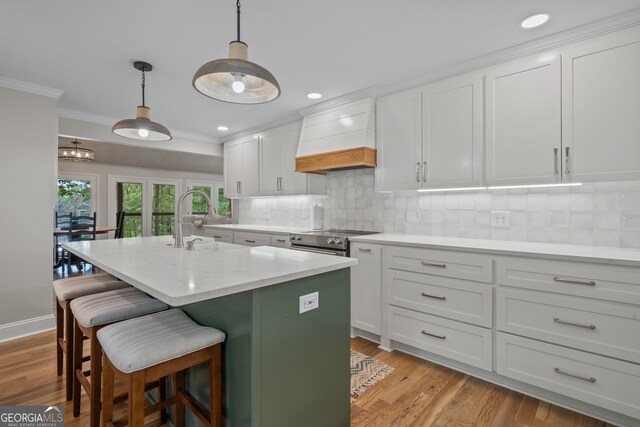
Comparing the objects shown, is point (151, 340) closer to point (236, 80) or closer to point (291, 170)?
point (236, 80)

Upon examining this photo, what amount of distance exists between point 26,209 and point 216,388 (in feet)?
10.1

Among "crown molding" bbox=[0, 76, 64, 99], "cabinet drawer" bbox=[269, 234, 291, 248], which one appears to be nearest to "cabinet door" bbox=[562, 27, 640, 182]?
"cabinet drawer" bbox=[269, 234, 291, 248]

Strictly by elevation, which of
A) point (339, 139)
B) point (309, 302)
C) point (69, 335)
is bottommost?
point (69, 335)

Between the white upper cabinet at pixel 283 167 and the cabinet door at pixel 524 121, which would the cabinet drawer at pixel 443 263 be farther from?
the white upper cabinet at pixel 283 167

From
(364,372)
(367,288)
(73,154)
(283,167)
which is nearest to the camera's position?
(364,372)

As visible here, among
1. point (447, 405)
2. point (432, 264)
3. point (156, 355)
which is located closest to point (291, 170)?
point (432, 264)

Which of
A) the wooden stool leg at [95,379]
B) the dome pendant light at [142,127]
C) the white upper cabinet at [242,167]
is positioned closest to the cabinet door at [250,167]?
the white upper cabinet at [242,167]

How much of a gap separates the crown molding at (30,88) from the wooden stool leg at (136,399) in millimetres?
3305

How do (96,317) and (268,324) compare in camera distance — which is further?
(96,317)

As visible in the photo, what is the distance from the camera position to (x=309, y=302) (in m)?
1.43

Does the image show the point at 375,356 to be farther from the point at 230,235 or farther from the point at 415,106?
the point at 230,235

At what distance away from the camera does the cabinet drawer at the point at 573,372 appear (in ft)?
5.58

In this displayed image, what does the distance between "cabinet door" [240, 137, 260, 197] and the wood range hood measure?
1.00 metres

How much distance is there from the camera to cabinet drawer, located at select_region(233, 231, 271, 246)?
3791mm
